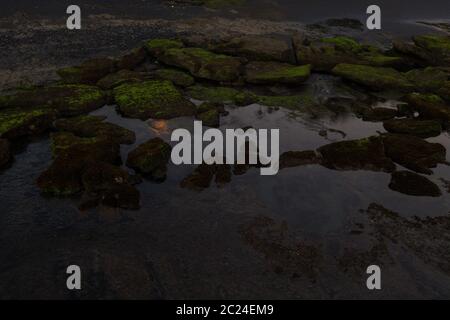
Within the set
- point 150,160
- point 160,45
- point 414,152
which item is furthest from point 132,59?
point 414,152

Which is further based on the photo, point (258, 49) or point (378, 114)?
point (258, 49)

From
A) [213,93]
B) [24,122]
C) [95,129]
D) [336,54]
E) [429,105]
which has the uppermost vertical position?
[336,54]

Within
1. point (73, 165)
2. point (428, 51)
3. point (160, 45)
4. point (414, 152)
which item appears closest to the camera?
point (73, 165)

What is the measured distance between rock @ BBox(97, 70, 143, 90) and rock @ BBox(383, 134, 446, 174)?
17.6 m

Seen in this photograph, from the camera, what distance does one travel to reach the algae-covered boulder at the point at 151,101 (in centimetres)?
2731

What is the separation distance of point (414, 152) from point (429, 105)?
8154 millimetres

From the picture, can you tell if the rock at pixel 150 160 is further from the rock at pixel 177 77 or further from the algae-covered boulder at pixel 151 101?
the rock at pixel 177 77

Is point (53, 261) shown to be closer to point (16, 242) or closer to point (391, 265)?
point (16, 242)

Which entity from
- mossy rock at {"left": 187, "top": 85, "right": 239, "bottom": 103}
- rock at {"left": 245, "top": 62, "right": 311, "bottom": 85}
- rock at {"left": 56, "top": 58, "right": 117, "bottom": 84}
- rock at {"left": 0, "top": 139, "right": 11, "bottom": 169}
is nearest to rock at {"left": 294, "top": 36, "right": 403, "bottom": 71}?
rock at {"left": 245, "top": 62, "right": 311, "bottom": 85}

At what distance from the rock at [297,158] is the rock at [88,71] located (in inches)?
627

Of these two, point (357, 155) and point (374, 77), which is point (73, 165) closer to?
point (357, 155)

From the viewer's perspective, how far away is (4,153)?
21.3m

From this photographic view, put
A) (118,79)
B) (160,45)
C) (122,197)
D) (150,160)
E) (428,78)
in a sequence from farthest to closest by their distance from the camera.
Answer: (160,45) < (428,78) < (118,79) < (150,160) < (122,197)

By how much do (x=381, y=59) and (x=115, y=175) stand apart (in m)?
29.2
